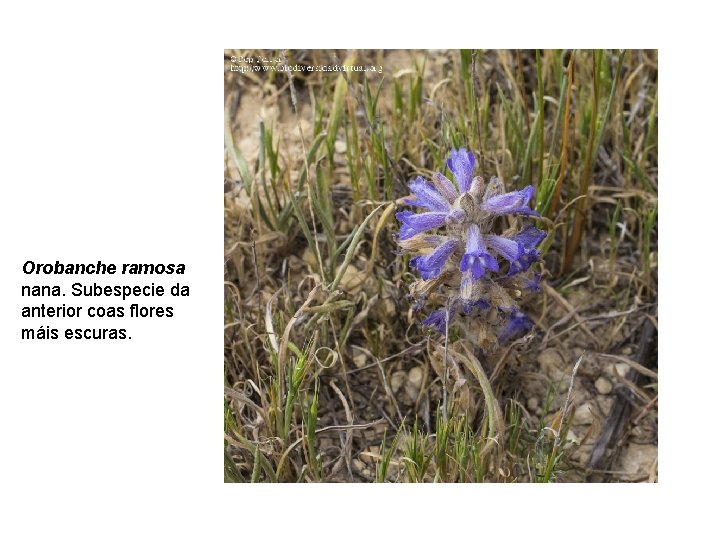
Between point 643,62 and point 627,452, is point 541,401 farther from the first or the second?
point 643,62

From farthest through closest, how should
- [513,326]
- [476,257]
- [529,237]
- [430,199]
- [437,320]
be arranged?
1. [513,326]
2. [437,320]
3. [529,237]
4. [430,199]
5. [476,257]

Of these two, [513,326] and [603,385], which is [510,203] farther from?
[603,385]

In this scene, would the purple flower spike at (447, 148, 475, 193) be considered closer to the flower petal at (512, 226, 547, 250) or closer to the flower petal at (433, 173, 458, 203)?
the flower petal at (433, 173, 458, 203)

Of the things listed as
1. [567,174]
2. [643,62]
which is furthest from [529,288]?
[643,62]

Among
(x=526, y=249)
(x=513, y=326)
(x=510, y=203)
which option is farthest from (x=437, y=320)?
(x=510, y=203)

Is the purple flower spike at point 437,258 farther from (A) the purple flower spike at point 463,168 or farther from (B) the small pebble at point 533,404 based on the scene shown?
(B) the small pebble at point 533,404
